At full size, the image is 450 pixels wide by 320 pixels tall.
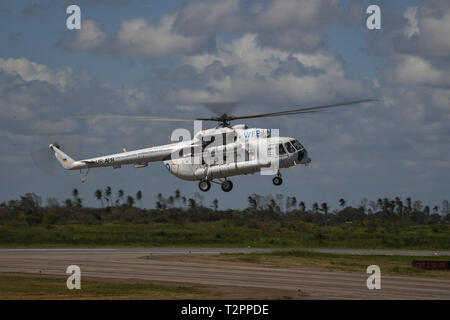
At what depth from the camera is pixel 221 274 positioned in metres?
50.1

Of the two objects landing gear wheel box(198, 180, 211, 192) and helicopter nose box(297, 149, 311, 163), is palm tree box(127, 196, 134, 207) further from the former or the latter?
helicopter nose box(297, 149, 311, 163)

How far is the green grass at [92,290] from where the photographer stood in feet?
129

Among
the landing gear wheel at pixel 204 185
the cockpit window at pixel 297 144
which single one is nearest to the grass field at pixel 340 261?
the landing gear wheel at pixel 204 185

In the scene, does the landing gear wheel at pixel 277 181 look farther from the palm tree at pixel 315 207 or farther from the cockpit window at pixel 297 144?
the palm tree at pixel 315 207

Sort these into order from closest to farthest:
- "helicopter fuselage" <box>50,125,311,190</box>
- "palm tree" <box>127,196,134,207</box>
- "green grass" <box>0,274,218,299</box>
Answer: "green grass" <box>0,274,218,299</box> → "helicopter fuselage" <box>50,125,311,190</box> → "palm tree" <box>127,196,134,207</box>

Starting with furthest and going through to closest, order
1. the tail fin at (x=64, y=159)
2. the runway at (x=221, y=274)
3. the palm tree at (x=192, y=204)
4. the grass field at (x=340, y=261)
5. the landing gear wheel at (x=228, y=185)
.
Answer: the palm tree at (x=192, y=204) < the tail fin at (x=64, y=159) < the grass field at (x=340, y=261) < the landing gear wheel at (x=228, y=185) < the runway at (x=221, y=274)

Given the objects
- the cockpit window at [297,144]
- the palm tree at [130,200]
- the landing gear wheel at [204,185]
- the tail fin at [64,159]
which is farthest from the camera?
the palm tree at [130,200]

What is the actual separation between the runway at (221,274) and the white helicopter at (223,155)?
674 cm

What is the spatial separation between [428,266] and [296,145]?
16.5m

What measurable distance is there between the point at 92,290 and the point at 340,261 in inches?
1078

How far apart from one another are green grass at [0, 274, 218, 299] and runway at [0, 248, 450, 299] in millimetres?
3364

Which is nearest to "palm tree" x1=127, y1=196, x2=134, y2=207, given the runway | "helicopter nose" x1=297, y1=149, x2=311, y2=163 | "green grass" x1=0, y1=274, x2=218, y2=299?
the runway

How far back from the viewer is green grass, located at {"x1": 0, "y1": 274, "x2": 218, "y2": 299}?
3919 cm
